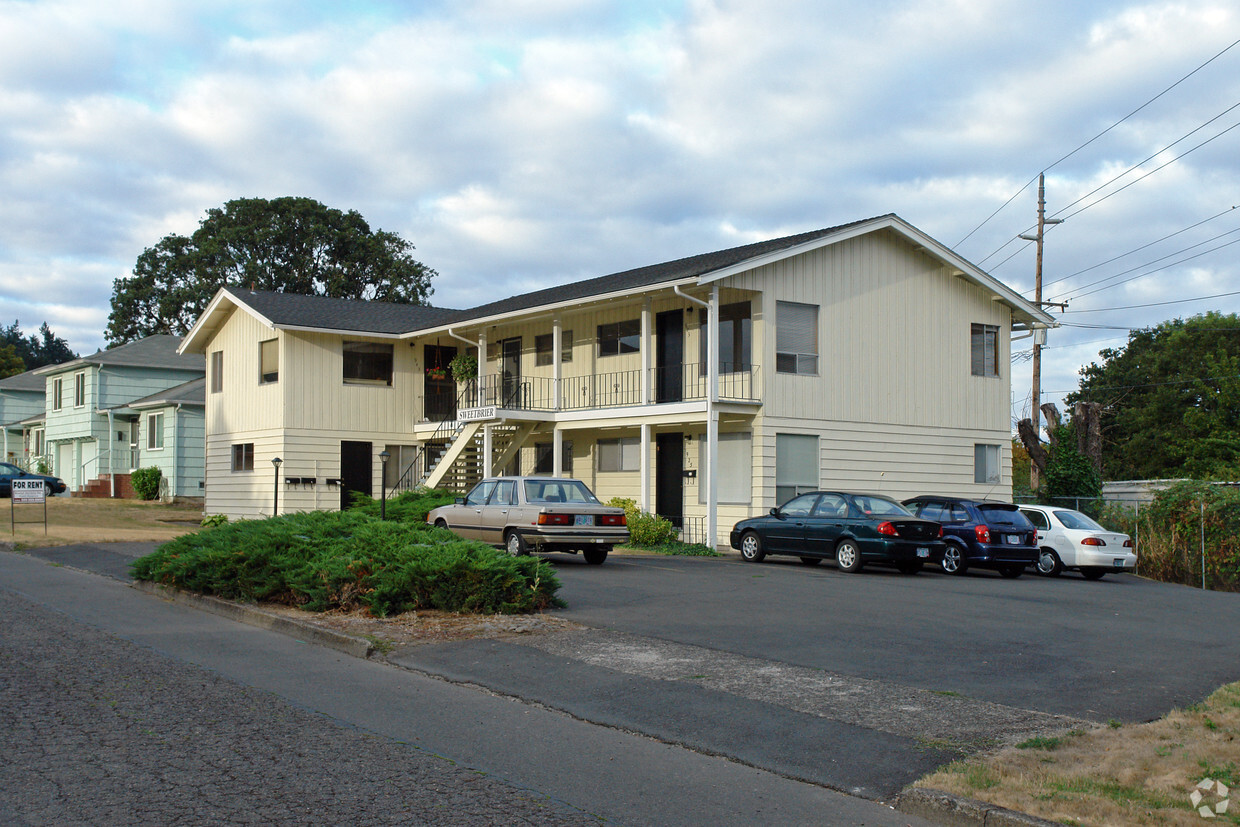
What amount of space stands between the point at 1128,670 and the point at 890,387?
1765 cm

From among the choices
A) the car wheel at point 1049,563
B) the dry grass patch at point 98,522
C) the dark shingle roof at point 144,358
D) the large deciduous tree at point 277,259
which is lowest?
the car wheel at point 1049,563

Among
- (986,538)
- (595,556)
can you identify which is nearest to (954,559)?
(986,538)

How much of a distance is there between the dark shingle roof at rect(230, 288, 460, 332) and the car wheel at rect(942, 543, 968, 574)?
1758 centimetres

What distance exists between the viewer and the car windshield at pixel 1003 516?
2092 centimetres

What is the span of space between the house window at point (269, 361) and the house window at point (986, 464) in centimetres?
Answer: 1912

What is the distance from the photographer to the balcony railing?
2538 centimetres

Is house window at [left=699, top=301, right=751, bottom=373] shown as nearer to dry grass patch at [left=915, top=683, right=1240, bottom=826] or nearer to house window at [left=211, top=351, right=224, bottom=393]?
house window at [left=211, top=351, right=224, bottom=393]

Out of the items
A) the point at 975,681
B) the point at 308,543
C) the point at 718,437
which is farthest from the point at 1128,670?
the point at 718,437

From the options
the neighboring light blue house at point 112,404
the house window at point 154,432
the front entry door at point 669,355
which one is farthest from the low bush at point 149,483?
the front entry door at point 669,355

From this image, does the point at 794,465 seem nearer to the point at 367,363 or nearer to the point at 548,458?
the point at 548,458

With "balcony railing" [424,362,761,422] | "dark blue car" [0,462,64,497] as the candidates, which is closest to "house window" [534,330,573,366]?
"balcony railing" [424,362,761,422]

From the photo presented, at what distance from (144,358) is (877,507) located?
36.1 m

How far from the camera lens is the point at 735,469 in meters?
25.8

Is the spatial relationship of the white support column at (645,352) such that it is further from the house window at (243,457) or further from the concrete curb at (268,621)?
the house window at (243,457)
